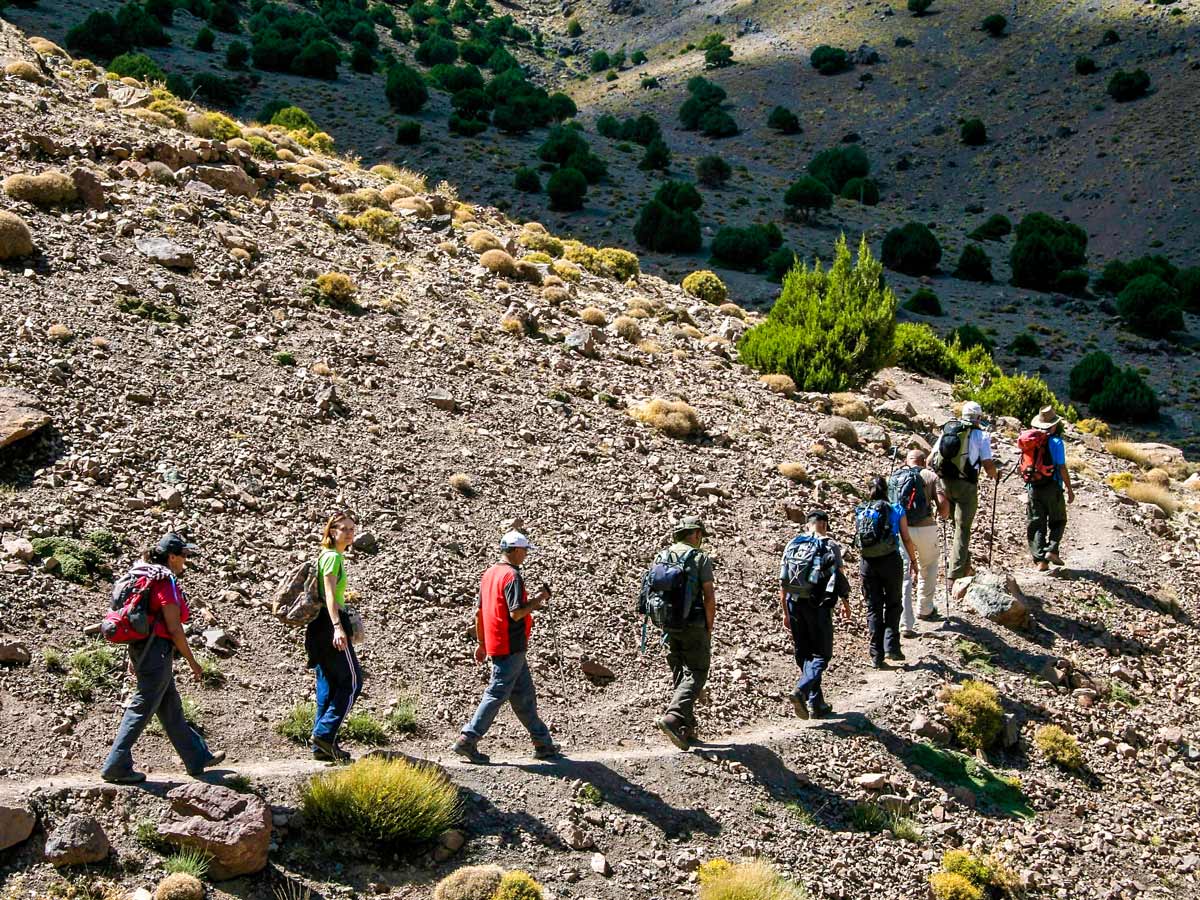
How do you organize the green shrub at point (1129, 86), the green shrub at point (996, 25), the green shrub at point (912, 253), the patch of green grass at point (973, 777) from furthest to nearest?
the green shrub at point (996, 25)
the green shrub at point (1129, 86)
the green shrub at point (912, 253)
the patch of green grass at point (973, 777)

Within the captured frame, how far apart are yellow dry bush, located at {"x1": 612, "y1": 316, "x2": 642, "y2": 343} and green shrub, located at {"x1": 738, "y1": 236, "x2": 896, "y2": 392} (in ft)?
7.49

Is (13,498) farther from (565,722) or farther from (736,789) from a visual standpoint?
(736,789)

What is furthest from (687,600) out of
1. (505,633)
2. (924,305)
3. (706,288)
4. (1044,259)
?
(1044,259)

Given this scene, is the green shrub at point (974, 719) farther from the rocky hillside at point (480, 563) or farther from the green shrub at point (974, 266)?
the green shrub at point (974, 266)

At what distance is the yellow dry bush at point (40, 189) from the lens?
51.2 ft

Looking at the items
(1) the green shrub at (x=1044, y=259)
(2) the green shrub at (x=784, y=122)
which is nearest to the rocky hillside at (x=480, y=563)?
(1) the green shrub at (x=1044, y=259)

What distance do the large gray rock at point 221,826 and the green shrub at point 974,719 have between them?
6204mm

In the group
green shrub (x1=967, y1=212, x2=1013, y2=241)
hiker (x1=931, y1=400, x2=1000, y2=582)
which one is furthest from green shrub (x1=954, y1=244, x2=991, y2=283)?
hiker (x1=931, y1=400, x2=1000, y2=582)

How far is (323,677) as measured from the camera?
289 inches

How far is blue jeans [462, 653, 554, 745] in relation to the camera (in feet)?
24.8

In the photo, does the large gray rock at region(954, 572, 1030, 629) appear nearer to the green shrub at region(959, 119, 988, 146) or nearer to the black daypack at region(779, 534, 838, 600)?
the black daypack at region(779, 534, 838, 600)

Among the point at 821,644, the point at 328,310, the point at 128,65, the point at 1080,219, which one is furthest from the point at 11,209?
the point at 1080,219

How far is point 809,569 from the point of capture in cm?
866

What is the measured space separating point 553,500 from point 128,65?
1374 inches
